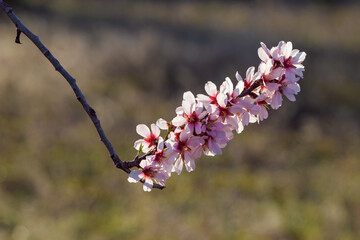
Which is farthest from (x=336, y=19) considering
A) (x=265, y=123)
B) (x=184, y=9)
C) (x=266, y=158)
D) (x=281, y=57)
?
(x=281, y=57)

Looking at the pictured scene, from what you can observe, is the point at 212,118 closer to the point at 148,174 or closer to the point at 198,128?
the point at 198,128

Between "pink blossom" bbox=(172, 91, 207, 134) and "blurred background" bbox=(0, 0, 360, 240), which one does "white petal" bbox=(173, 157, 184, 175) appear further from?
"blurred background" bbox=(0, 0, 360, 240)

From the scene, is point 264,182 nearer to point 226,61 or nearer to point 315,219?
point 315,219

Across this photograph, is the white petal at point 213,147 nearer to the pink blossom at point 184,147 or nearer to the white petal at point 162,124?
the pink blossom at point 184,147

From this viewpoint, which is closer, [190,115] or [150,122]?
[190,115]

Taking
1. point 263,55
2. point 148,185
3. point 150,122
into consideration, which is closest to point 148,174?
point 148,185

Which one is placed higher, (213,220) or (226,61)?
(226,61)

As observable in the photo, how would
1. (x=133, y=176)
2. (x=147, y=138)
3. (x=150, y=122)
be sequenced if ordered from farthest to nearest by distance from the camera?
(x=150, y=122)
(x=147, y=138)
(x=133, y=176)
